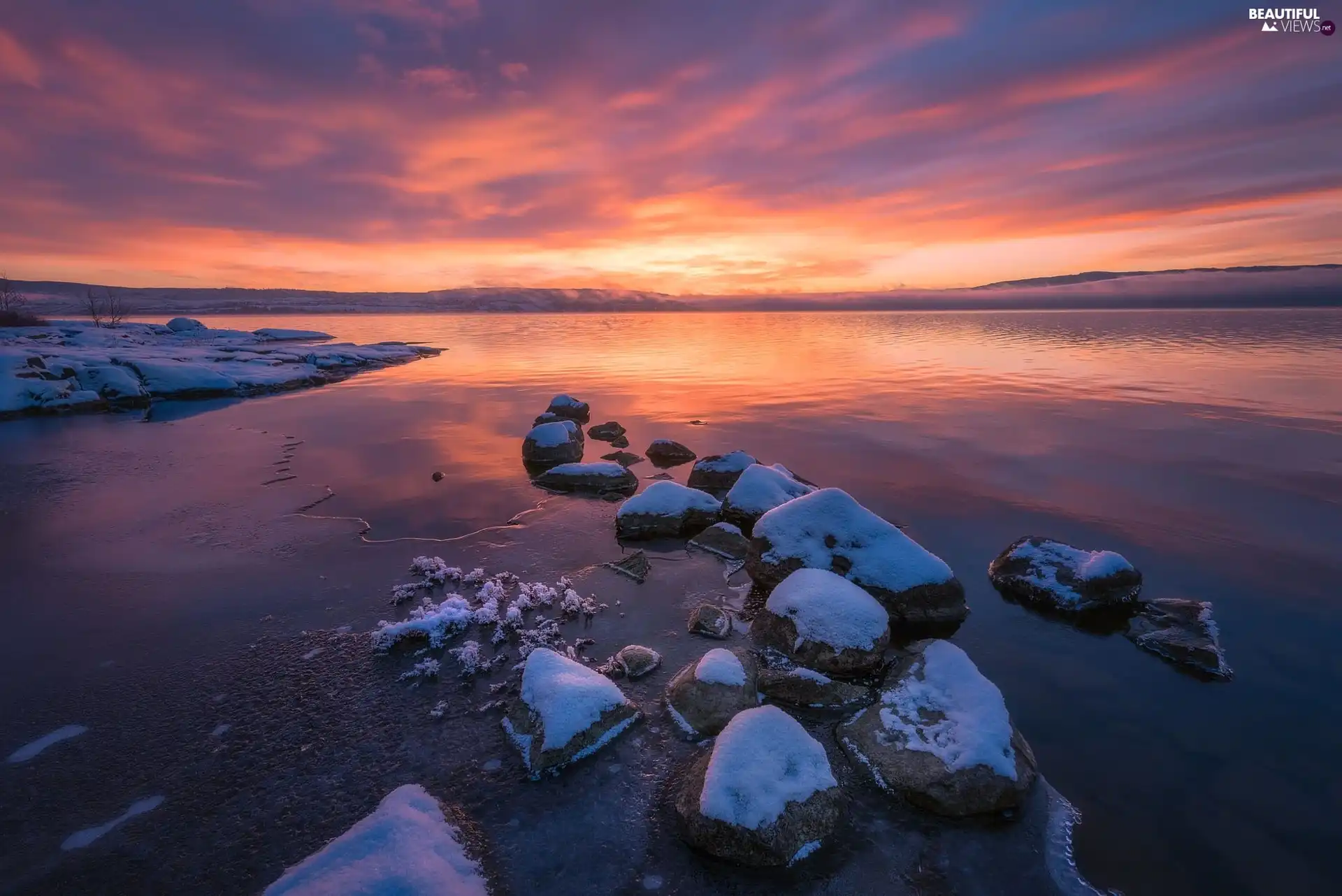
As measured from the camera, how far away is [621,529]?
428 inches

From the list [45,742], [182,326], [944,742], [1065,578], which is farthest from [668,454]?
[182,326]

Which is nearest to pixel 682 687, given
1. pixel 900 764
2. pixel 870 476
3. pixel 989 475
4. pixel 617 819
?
pixel 617 819

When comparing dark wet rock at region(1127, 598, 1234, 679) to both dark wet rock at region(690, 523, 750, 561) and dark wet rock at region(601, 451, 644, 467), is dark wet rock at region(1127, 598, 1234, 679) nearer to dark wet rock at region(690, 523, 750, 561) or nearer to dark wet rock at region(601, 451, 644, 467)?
dark wet rock at region(690, 523, 750, 561)

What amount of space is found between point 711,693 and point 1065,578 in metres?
6.21

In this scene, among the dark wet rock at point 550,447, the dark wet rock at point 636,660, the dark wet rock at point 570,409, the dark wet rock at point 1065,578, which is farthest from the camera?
the dark wet rock at point 570,409

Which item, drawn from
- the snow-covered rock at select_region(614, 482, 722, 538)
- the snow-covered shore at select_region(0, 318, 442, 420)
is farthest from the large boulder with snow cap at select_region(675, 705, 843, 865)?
the snow-covered shore at select_region(0, 318, 442, 420)

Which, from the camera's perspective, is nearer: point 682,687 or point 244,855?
point 244,855

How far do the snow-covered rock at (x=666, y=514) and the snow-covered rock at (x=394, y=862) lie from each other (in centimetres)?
648

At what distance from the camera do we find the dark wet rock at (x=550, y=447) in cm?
1582

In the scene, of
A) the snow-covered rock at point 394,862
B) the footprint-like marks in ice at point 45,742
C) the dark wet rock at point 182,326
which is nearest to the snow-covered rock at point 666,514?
the snow-covered rock at point 394,862

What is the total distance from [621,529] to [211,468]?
12044mm

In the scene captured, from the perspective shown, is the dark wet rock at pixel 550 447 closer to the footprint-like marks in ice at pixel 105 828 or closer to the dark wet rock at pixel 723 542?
the dark wet rock at pixel 723 542

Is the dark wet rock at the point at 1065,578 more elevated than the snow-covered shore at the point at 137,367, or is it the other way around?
the snow-covered shore at the point at 137,367

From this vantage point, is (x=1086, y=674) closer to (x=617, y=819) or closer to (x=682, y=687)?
(x=682, y=687)
